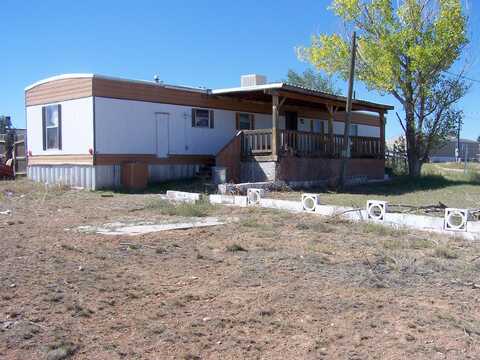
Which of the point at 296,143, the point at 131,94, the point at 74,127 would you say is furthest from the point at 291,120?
the point at 74,127

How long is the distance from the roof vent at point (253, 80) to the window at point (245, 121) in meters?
1.19

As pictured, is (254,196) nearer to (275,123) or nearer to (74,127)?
(275,123)

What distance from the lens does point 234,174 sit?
1794 centimetres

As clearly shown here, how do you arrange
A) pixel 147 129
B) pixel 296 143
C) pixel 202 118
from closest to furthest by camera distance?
pixel 147 129 → pixel 296 143 → pixel 202 118

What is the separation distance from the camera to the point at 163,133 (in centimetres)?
1800

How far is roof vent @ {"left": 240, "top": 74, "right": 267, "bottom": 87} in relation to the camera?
67.0ft

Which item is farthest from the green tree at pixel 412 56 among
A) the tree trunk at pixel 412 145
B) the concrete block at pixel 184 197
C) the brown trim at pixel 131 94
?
the concrete block at pixel 184 197

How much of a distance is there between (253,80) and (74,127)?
7091 mm

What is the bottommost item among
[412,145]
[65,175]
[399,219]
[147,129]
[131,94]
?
[399,219]

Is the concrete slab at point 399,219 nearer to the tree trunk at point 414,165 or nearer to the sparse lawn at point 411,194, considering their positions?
the sparse lawn at point 411,194

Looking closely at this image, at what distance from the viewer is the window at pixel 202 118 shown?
747 inches

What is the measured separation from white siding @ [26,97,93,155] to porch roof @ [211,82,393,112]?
189 inches

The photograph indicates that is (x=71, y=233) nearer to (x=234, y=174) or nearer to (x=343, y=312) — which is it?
(x=343, y=312)

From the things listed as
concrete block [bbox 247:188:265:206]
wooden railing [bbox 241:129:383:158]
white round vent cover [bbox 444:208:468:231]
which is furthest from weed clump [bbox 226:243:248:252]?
wooden railing [bbox 241:129:383:158]
